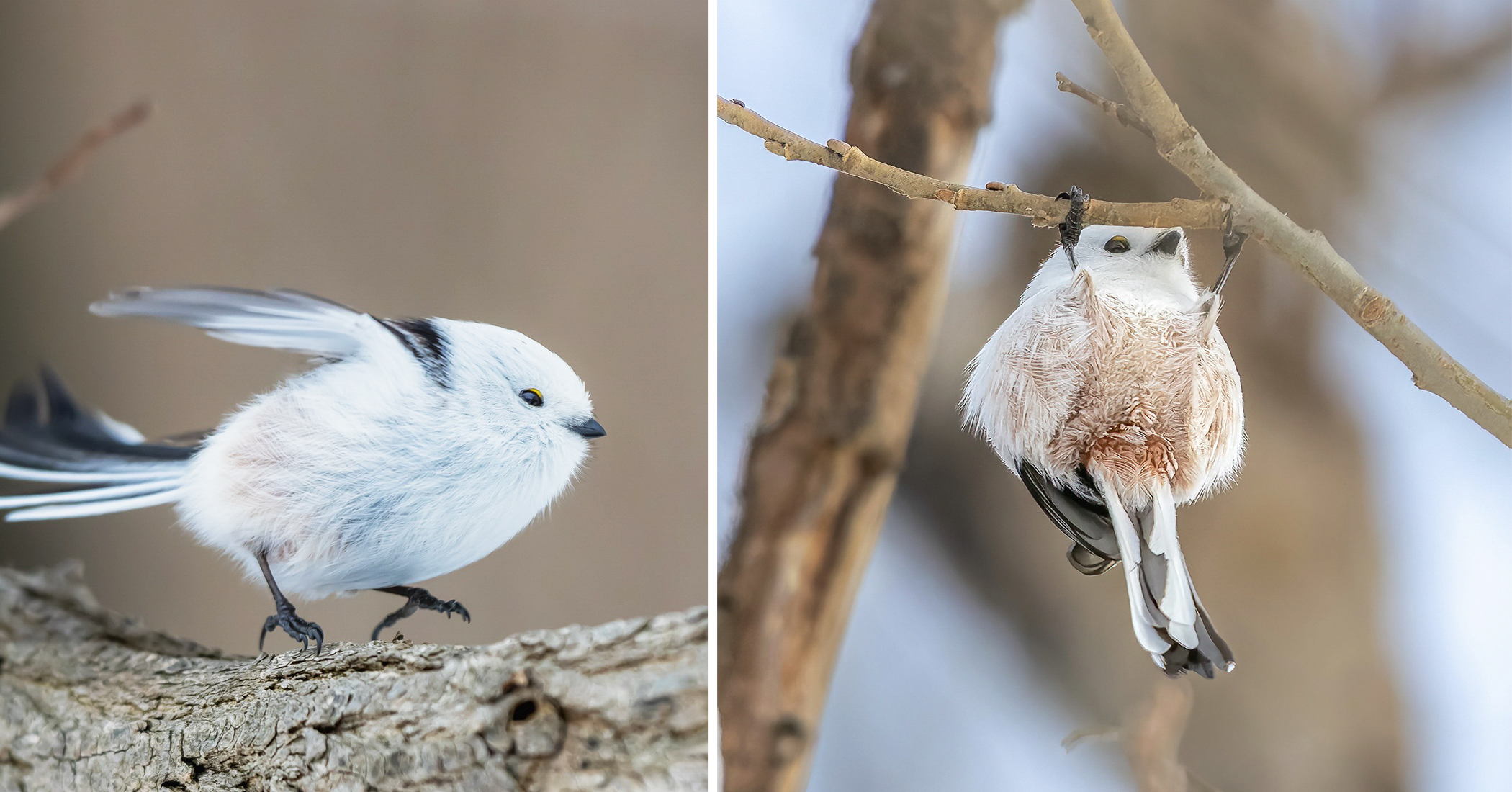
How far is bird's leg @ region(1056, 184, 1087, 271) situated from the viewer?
761 millimetres

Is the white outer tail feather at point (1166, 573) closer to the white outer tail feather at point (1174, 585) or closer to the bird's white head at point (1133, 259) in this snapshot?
the white outer tail feather at point (1174, 585)

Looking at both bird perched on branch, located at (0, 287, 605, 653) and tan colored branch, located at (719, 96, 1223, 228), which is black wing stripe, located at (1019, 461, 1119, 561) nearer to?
tan colored branch, located at (719, 96, 1223, 228)

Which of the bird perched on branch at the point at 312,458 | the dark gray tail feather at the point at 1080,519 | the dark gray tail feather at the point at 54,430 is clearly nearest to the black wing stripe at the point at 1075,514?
the dark gray tail feather at the point at 1080,519

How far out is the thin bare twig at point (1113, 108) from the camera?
0.75 m

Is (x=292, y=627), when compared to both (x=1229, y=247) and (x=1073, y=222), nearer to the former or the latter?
(x=1073, y=222)

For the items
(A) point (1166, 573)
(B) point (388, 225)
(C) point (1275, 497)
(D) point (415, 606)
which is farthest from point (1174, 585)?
(B) point (388, 225)

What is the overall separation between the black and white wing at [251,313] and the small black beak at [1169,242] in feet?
2.56

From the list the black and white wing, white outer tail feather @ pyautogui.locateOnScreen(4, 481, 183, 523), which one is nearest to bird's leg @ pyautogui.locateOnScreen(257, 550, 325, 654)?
white outer tail feather @ pyautogui.locateOnScreen(4, 481, 183, 523)

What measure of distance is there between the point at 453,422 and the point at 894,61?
0.59 m

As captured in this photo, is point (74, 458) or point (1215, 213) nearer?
point (1215, 213)

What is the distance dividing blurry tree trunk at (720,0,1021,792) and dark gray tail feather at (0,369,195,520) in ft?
1.94

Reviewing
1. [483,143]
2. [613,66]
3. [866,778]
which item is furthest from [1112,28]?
[866,778]

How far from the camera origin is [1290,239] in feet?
2.38

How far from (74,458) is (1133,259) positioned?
103 centimetres
